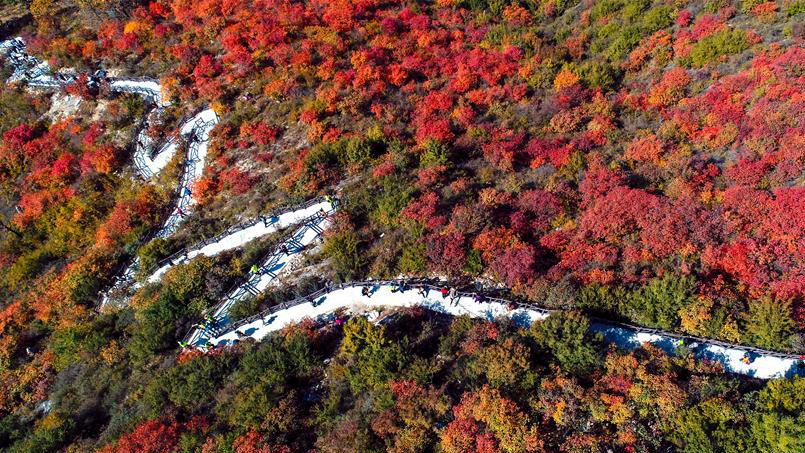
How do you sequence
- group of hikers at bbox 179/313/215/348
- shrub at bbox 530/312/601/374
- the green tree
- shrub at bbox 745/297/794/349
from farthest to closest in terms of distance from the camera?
group of hikers at bbox 179/313/215/348, shrub at bbox 530/312/601/374, shrub at bbox 745/297/794/349, the green tree

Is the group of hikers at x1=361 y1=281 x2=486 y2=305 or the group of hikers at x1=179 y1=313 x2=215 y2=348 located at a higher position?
the group of hikers at x1=179 y1=313 x2=215 y2=348

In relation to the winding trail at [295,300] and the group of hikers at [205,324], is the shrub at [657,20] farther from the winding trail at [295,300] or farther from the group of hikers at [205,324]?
the group of hikers at [205,324]

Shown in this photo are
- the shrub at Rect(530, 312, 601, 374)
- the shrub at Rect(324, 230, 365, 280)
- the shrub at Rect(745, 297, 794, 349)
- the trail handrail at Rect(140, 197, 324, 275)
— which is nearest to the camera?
the shrub at Rect(745, 297, 794, 349)

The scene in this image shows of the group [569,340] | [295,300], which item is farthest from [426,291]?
[569,340]

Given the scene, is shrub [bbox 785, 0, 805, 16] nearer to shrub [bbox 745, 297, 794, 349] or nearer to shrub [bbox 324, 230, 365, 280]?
shrub [bbox 745, 297, 794, 349]

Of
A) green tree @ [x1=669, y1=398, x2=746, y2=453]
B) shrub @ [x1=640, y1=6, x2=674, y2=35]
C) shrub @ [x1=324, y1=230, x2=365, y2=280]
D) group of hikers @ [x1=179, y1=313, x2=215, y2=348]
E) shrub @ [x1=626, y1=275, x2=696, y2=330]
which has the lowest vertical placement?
green tree @ [x1=669, y1=398, x2=746, y2=453]

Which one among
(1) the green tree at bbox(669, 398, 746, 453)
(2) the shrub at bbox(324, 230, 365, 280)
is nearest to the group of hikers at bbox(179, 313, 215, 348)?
(2) the shrub at bbox(324, 230, 365, 280)

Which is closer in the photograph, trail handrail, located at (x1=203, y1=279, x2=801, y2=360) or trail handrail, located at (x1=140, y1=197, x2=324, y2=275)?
trail handrail, located at (x1=203, y1=279, x2=801, y2=360)

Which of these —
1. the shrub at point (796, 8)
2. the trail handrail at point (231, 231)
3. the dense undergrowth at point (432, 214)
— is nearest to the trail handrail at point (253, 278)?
the dense undergrowth at point (432, 214)
